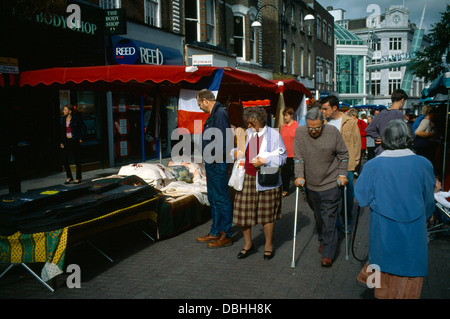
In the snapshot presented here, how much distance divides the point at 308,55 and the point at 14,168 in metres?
31.0

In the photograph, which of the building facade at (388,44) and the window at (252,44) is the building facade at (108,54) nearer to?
the window at (252,44)

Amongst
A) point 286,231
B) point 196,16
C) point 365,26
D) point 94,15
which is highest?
point 365,26

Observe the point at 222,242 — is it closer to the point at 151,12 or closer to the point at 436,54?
the point at 151,12

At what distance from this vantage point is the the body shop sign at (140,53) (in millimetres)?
12875

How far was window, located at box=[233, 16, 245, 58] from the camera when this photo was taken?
2189 cm

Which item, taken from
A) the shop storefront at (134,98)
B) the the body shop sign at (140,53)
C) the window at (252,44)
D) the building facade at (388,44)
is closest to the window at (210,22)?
the shop storefront at (134,98)

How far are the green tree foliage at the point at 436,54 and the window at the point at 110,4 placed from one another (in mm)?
19772

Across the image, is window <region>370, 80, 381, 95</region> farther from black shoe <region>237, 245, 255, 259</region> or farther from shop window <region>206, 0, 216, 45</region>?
black shoe <region>237, 245, 255, 259</region>

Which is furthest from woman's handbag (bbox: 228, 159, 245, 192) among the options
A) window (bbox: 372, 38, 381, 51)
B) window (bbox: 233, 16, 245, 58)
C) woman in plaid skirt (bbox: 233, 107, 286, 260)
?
window (bbox: 372, 38, 381, 51)

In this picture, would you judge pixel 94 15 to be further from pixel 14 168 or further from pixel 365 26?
pixel 365 26

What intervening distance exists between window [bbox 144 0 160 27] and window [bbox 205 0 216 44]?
389cm

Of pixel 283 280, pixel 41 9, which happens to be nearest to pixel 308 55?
pixel 41 9

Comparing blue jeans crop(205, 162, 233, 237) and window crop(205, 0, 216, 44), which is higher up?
window crop(205, 0, 216, 44)

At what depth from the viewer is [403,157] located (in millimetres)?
3100
